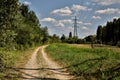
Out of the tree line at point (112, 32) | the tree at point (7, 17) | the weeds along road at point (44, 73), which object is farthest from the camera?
the tree line at point (112, 32)

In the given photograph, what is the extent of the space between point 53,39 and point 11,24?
434 feet

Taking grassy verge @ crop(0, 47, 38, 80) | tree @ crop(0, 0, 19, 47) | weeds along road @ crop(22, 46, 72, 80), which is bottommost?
weeds along road @ crop(22, 46, 72, 80)

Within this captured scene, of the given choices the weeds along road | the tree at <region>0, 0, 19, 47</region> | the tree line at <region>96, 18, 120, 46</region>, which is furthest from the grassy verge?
the tree line at <region>96, 18, 120, 46</region>

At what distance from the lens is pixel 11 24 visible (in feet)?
81.4

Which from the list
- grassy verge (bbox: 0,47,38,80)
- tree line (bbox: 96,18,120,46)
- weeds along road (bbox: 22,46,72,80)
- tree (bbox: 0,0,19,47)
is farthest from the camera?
tree line (bbox: 96,18,120,46)

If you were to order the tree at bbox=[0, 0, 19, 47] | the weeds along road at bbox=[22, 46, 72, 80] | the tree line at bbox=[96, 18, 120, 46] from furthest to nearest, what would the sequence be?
the tree line at bbox=[96, 18, 120, 46] → the tree at bbox=[0, 0, 19, 47] → the weeds along road at bbox=[22, 46, 72, 80]

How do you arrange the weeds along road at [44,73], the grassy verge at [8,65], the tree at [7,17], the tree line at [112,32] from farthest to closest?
the tree line at [112,32] → the tree at [7,17] → the grassy verge at [8,65] → the weeds along road at [44,73]

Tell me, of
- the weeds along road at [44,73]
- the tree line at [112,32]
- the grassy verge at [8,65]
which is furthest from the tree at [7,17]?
the tree line at [112,32]

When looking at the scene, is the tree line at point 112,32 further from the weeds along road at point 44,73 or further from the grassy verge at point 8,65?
the weeds along road at point 44,73

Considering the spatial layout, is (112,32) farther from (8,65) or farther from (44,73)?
(44,73)

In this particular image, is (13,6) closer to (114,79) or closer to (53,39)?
(114,79)

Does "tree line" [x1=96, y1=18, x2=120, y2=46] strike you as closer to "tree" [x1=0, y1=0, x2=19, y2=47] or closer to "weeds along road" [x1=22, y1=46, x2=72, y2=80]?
"weeds along road" [x1=22, y1=46, x2=72, y2=80]

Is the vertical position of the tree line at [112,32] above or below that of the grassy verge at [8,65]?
above

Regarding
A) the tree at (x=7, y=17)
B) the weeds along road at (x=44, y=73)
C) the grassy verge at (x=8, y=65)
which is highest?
the tree at (x=7, y=17)
